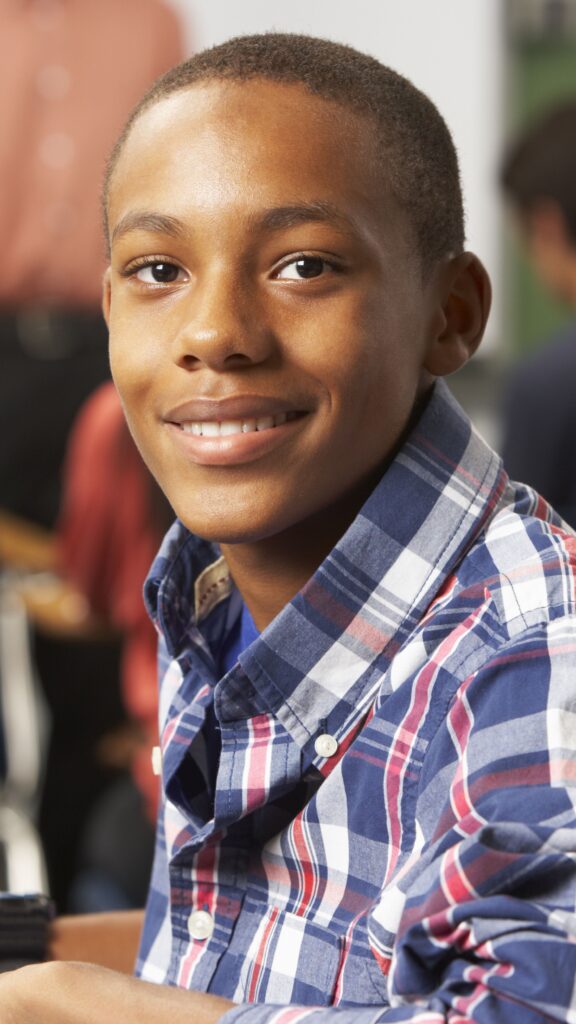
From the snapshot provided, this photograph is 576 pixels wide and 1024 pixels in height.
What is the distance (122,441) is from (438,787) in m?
1.61

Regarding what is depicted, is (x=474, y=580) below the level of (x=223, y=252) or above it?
below

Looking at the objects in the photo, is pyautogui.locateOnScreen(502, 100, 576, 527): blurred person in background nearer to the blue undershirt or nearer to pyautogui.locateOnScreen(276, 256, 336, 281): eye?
the blue undershirt

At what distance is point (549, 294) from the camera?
438 cm

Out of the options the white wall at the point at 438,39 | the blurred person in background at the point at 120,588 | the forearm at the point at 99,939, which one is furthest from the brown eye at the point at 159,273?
the white wall at the point at 438,39

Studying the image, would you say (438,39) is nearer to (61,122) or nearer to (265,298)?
(61,122)

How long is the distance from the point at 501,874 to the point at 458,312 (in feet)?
1.31

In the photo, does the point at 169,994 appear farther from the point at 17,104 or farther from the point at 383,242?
the point at 17,104

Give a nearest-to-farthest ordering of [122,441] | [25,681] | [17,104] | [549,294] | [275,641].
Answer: [275,641], [122,441], [25,681], [17,104], [549,294]

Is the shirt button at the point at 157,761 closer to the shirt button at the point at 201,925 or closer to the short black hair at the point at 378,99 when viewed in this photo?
the shirt button at the point at 201,925

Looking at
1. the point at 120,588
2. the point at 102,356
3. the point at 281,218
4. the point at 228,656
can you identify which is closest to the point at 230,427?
the point at 281,218

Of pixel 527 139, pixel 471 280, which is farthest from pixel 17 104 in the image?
pixel 471 280

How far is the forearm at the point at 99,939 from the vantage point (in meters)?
1.08

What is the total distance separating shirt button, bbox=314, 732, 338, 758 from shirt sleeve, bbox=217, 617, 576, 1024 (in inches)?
4.2

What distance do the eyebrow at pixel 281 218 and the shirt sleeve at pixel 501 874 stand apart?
26cm
